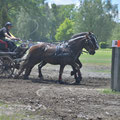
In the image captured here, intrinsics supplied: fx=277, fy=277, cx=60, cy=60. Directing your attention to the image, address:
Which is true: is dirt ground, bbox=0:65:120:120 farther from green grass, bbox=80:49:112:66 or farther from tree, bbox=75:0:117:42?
tree, bbox=75:0:117:42

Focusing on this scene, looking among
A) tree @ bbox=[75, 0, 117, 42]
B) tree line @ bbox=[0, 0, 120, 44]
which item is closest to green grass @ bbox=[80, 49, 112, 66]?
tree line @ bbox=[0, 0, 120, 44]

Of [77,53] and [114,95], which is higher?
[77,53]

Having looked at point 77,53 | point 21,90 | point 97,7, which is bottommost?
point 21,90

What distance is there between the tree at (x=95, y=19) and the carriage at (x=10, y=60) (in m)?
57.3

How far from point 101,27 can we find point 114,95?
6254 centimetres

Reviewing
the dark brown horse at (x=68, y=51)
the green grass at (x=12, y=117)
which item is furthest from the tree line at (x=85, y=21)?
the green grass at (x=12, y=117)

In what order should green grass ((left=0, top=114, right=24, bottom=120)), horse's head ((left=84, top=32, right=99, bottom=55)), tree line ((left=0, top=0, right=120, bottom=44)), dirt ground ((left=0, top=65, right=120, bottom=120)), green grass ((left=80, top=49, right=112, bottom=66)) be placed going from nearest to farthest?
green grass ((left=0, top=114, right=24, bottom=120)) < dirt ground ((left=0, top=65, right=120, bottom=120)) < horse's head ((left=84, top=32, right=99, bottom=55)) < green grass ((left=80, top=49, right=112, bottom=66)) < tree line ((left=0, top=0, right=120, bottom=44))

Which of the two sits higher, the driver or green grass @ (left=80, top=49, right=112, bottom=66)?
the driver

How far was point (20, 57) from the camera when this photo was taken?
1366cm

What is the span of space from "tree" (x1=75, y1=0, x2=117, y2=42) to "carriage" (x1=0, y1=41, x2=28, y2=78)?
2255 inches

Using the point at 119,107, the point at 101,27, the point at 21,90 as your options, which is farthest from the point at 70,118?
the point at 101,27

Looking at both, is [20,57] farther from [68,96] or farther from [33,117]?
[33,117]

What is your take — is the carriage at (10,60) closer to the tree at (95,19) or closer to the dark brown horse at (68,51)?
the dark brown horse at (68,51)

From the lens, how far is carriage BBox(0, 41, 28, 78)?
13.2 metres
